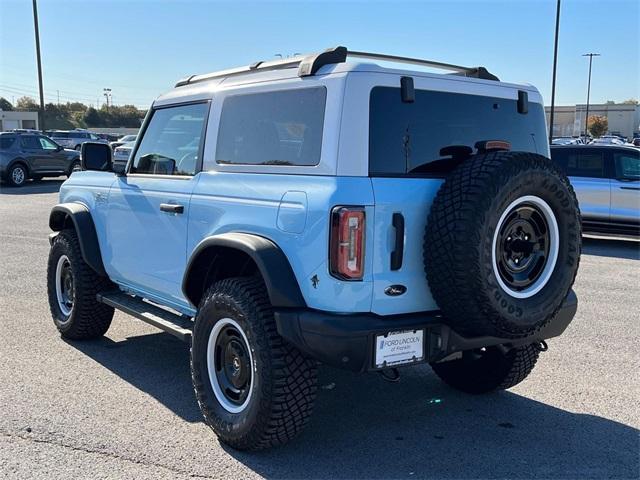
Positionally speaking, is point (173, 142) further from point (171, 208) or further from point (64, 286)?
point (64, 286)

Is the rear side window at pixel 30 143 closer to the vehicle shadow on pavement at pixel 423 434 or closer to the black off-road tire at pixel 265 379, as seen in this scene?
the vehicle shadow on pavement at pixel 423 434

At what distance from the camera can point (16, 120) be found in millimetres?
69625

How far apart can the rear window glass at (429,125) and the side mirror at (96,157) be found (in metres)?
2.76

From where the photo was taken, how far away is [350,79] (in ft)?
10.8

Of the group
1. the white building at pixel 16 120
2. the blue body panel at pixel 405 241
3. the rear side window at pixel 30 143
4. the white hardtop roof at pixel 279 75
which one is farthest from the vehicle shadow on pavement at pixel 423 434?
the white building at pixel 16 120

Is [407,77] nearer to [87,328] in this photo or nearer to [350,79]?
[350,79]

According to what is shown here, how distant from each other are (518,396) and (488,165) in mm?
2024

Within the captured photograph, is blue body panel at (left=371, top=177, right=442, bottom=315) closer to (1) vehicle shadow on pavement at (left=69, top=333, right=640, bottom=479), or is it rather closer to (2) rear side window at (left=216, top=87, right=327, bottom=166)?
(2) rear side window at (left=216, top=87, right=327, bottom=166)

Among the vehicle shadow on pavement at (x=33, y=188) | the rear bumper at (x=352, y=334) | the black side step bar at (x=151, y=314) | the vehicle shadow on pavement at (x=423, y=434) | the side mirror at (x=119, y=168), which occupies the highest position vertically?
the side mirror at (x=119, y=168)

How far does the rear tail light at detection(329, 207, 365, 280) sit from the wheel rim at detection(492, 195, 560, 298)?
0.69 metres

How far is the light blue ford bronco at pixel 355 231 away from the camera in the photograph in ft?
10.4

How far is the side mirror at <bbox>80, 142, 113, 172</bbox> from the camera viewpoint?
5262mm

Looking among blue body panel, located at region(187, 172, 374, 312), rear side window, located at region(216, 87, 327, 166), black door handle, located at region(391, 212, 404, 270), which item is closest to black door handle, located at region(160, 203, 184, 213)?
rear side window, located at region(216, 87, 327, 166)

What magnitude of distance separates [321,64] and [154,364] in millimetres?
2791
